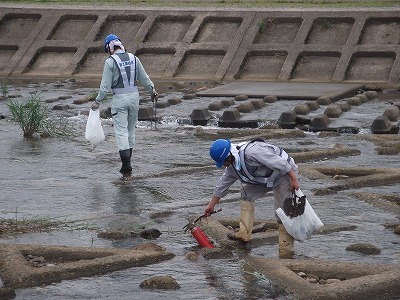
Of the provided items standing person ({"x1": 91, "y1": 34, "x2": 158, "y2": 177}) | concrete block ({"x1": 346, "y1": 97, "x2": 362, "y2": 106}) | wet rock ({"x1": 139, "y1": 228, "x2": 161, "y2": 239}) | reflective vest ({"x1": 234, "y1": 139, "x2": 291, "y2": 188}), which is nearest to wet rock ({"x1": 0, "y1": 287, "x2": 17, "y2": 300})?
wet rock ({"x1": 139, "y1": 228, "x2": 161, "y2": 239})

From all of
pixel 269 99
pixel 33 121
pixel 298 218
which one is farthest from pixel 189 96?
pixel 298 218

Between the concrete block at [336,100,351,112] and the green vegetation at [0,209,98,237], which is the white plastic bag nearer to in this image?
the green vegetation at [0,209,98,237]

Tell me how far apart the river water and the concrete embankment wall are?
14.5ft

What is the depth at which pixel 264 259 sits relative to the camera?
320 inches

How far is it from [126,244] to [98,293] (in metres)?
1.53

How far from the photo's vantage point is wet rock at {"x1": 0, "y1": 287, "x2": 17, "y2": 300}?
717 cm

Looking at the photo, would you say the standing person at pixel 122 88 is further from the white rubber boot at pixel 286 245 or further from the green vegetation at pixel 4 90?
the green vegetation at pixel 4 90

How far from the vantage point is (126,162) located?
12.3 m

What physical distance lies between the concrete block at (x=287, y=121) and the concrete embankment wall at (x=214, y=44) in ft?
14.0

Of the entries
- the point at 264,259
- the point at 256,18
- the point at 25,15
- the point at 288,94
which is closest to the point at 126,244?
the point at 264,259

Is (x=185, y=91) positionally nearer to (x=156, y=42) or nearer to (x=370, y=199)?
(x=156, y=42)

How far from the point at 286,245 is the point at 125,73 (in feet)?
14.3

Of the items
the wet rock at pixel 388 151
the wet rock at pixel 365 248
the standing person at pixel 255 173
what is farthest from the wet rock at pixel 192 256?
the wet rock at pixel 388 151

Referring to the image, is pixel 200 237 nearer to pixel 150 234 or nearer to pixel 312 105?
pixel 150 234
